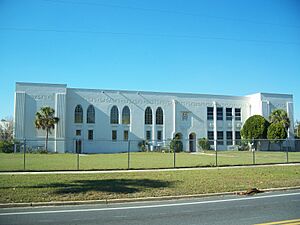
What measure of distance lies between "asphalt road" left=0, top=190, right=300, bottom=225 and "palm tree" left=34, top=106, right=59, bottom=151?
137ft

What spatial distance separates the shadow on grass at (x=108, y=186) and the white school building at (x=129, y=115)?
117 ft

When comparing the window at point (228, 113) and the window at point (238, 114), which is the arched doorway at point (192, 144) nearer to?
the window at point (228, 113)

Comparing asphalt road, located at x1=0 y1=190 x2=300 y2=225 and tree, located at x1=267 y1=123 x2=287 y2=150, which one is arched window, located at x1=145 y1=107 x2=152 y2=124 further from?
asphalt road, located at x1=0 y1=190 x2=300 y2=225

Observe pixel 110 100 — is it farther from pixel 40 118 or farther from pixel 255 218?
pixel 255 218

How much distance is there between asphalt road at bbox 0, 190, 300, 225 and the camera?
25.8 ft

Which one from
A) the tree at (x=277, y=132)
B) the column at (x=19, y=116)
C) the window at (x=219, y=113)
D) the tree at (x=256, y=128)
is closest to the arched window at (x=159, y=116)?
the window at (x=219, y=113)

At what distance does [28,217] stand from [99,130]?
46179 millimetres

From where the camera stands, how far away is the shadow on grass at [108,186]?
11977mm

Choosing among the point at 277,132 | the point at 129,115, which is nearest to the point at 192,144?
the point at 129,115

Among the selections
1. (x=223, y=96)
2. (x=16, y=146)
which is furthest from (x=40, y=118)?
(x=223, y=96)

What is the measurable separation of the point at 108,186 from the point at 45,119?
1540 inches

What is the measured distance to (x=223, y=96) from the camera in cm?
6297

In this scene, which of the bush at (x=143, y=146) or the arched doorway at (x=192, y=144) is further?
the arched doorway at (x=192, y=144)

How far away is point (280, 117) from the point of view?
61188 millimetres
